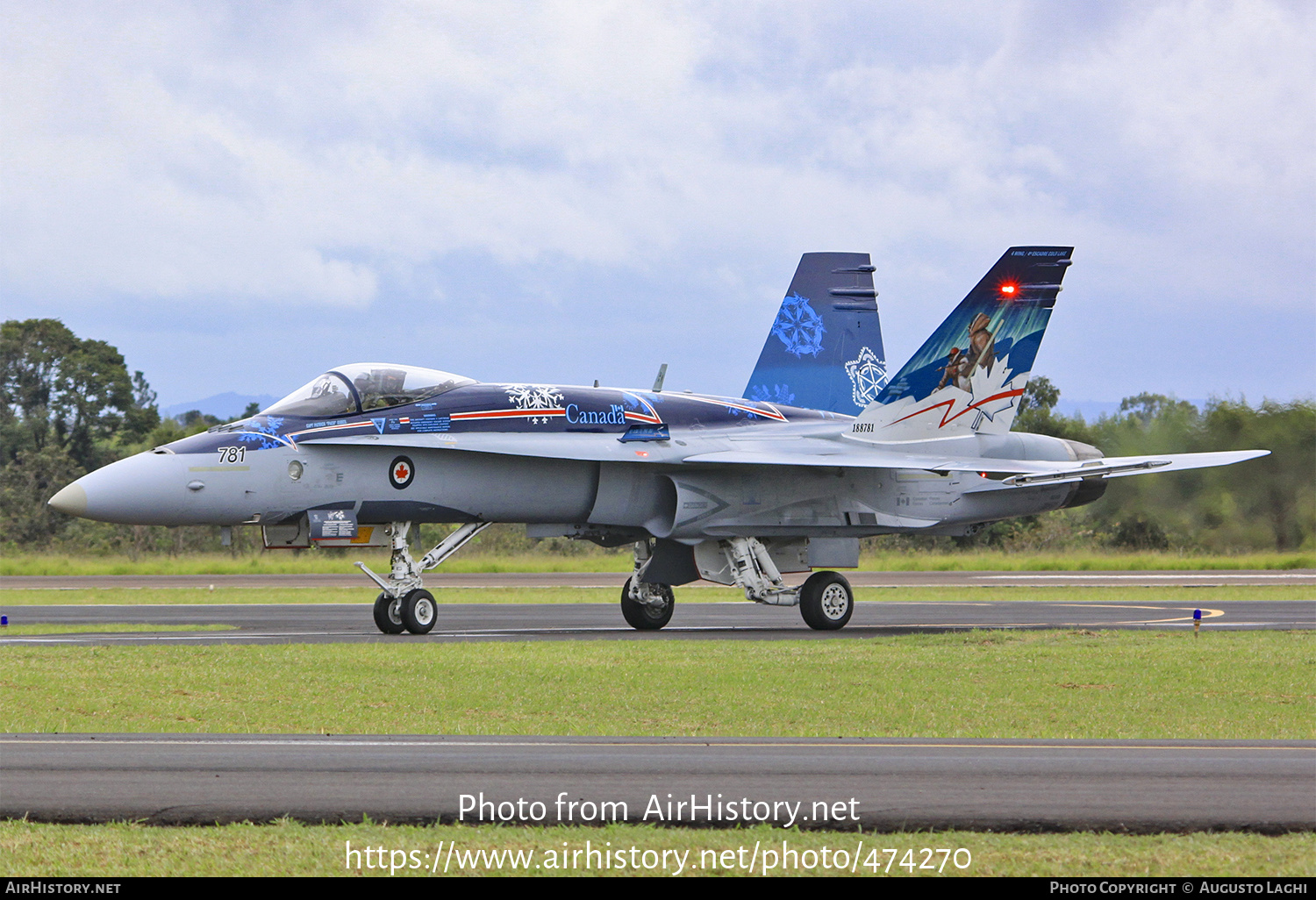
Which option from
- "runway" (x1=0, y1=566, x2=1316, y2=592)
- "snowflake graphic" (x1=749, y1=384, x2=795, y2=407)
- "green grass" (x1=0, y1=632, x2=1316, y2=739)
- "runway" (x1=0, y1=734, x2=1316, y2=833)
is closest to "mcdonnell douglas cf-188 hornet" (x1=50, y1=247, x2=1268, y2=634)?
"green grass" (x1=0, y1=632, x2=1316, y2=739)

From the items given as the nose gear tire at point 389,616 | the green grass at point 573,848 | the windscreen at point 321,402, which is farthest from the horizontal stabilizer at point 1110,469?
the green grass at point 573,848

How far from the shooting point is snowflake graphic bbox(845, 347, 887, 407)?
88.5ft

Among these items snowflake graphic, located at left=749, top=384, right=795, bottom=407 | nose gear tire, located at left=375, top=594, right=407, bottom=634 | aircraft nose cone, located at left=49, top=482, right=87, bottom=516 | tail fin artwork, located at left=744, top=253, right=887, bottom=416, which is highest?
tail fin artwork, located at left=744, top=253, right=887, bottom=416

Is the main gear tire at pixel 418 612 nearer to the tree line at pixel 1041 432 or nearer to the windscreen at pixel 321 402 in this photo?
the windscreen at pixel 321 402

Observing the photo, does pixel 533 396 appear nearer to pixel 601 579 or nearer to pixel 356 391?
pixel 356 391

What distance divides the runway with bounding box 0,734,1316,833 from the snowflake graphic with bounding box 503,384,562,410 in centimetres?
1112

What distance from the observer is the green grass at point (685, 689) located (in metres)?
10.7

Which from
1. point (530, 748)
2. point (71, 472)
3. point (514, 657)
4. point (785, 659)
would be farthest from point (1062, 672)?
point (71, 472)

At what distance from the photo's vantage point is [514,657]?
15.6 m

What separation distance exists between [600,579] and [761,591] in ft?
55.3

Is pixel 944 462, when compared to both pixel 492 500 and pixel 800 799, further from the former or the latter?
pixel 800 799

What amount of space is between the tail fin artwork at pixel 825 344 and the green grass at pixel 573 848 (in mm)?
20638

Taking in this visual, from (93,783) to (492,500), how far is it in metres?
12.6

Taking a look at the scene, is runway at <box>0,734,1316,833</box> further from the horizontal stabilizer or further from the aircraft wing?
the horizontal stabilizer
